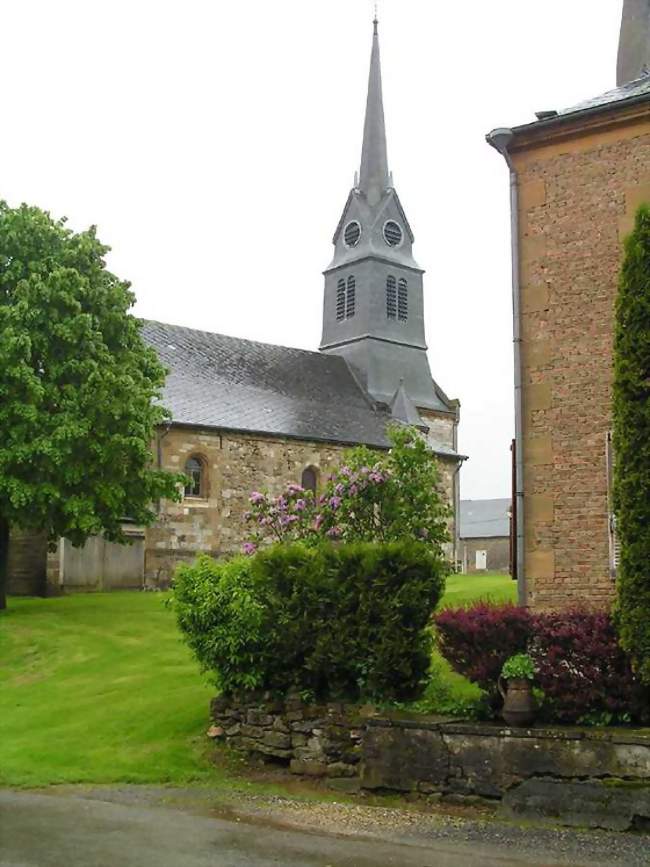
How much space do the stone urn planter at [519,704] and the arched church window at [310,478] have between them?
26418 mm

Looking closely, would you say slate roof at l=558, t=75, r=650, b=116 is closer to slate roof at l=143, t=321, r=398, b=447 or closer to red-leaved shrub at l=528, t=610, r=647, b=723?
red-leaved shrub at l=528, t=610, r=647, b=723

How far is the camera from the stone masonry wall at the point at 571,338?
41.9 feet

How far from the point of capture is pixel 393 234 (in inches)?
1944

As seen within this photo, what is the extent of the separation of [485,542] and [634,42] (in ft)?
173

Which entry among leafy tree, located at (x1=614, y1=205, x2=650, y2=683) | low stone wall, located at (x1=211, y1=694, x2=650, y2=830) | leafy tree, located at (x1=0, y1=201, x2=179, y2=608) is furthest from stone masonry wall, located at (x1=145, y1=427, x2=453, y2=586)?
leafy tree, located at (x1=614, y1=205, x2=650, y2=683)

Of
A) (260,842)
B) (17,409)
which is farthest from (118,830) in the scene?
(17,409)

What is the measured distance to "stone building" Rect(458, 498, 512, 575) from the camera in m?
66.8

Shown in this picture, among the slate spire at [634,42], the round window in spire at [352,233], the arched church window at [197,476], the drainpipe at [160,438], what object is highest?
the round window in spire at [352,233]

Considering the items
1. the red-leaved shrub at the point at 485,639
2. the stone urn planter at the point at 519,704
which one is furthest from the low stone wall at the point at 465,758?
the red-leaved shrub at the point at 485,639

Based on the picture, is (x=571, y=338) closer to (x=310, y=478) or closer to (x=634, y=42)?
(x=634, y=42)

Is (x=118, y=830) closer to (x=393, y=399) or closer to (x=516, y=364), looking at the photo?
(x=516, y=364)

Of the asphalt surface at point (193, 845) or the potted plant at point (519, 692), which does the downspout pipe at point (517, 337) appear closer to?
the potted plant at point (519, 692)

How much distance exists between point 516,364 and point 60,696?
28.8ft

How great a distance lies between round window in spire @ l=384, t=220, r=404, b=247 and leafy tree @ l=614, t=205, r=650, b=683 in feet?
128
